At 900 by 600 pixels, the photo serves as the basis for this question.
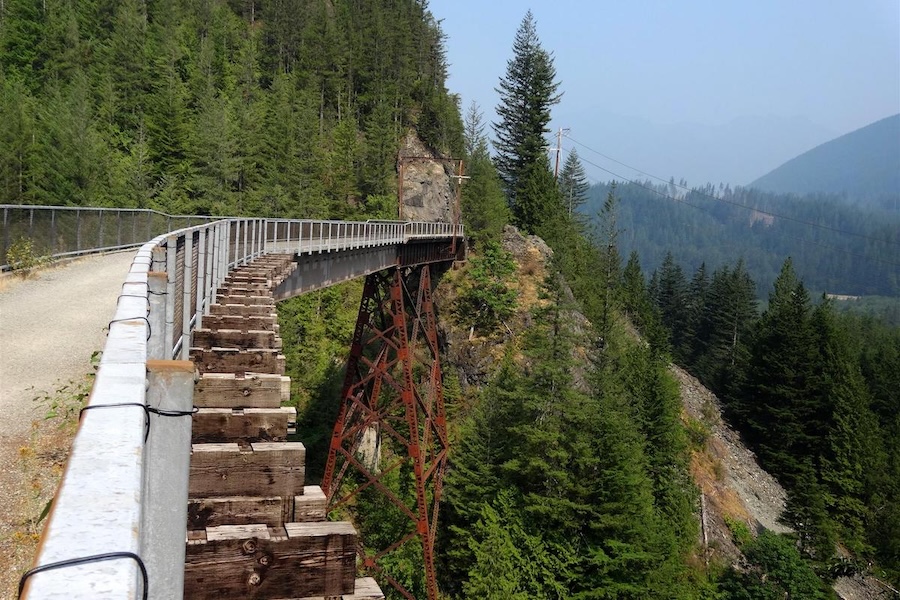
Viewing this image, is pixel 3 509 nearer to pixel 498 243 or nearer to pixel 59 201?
pixel 498 243

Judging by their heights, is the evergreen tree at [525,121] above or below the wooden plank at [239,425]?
above

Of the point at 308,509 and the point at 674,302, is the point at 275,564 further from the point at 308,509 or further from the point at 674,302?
the point at 674,302

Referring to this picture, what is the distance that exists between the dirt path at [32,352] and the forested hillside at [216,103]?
83.4ft

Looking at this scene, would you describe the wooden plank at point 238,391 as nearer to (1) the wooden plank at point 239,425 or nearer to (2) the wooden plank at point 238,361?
(1) the wooden plank at point 239,425

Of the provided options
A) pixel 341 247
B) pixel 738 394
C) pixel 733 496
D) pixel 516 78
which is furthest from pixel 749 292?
pixel 341 247

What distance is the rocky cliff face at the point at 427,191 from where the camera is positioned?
147ft

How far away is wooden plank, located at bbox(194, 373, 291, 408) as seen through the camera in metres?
3.20

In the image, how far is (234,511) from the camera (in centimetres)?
243

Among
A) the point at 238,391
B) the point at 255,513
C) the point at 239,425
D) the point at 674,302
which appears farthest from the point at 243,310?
the point at 674,302

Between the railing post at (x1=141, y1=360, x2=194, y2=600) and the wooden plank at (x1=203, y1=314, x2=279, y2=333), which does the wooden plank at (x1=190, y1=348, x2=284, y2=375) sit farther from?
the railing post at (x1=141, y1=360, x2=194, y2=600)

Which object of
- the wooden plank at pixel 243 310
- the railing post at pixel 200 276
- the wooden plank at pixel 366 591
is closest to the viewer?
the wooden plank at pixel 366 591

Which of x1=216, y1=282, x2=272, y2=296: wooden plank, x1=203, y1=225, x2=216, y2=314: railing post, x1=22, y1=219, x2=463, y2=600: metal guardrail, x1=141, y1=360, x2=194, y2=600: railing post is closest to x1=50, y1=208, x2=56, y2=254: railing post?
x1=216, y1=282, x2=272, y2=296: wooden plank

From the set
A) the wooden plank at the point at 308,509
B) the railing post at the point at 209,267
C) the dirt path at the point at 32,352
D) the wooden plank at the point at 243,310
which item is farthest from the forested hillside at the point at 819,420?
the wooden plank at the point at 308,509

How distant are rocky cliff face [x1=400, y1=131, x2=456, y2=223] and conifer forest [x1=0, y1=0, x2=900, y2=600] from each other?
1.65 meters
